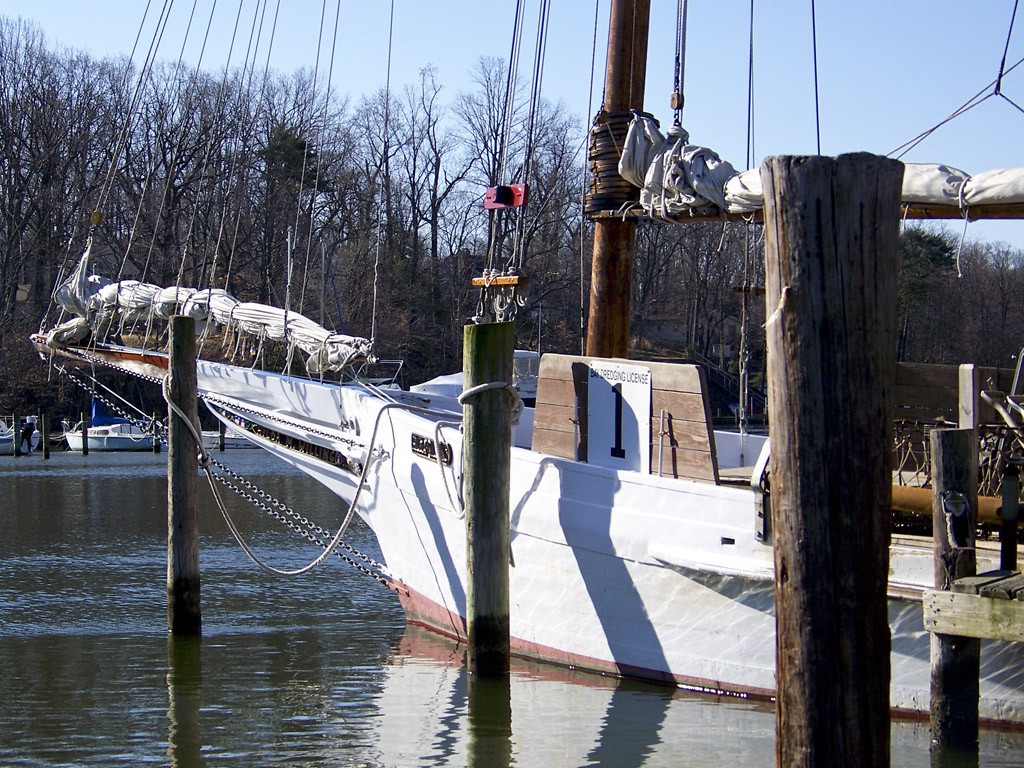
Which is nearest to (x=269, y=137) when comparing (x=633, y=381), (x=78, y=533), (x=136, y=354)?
(x=78, y=533)

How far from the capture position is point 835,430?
14.5 ft

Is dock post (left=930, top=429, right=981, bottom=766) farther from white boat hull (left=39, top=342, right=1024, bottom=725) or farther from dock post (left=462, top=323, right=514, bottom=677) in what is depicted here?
dock post (left=462, top=323, right=514, bottom=677)

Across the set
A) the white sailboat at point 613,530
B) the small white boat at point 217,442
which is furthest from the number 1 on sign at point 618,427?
the small white boat at point 217,442

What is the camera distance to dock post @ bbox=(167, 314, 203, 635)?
11.2 metres

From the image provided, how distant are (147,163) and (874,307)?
52.0 m

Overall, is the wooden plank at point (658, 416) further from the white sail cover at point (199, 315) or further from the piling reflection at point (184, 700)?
the piling reflection at point (184, 700)

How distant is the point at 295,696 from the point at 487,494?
92.1 inches

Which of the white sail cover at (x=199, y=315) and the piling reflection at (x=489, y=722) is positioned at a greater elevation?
the white sail cover at (x=199, y=315)

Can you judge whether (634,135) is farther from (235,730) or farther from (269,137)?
(269,137)

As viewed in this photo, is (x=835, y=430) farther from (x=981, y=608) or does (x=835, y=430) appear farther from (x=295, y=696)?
(x=295, y=696)

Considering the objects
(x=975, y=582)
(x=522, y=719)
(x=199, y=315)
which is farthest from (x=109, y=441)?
(x=975, y=582)

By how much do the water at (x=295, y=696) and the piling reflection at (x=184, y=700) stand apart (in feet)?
0.07

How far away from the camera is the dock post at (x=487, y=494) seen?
8898 millimetres

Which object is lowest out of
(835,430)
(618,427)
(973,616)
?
(973,616)
